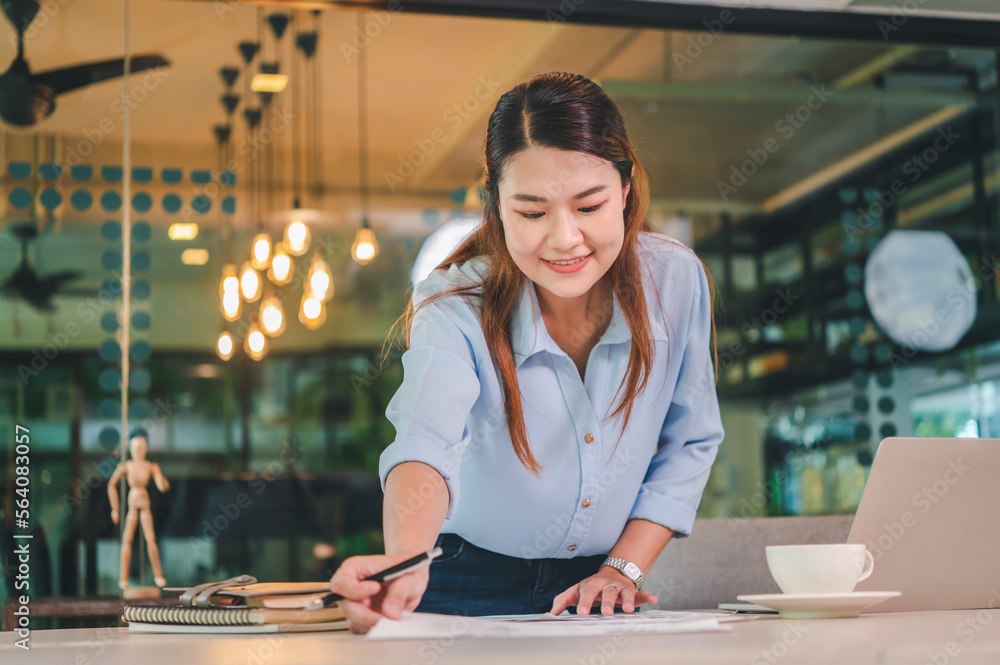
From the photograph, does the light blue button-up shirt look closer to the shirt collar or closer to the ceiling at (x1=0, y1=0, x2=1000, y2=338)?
the shirt collar

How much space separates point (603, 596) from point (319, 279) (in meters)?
3.58

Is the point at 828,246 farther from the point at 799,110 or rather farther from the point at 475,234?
the point at 475,234

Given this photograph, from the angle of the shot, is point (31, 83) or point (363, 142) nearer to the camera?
point (31, 83)

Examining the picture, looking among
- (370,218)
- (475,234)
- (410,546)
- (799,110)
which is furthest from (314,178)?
(410,546)

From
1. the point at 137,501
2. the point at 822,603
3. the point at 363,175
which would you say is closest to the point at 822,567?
the point at 822,603

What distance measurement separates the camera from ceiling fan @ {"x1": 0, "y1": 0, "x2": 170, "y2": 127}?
3.73 metres

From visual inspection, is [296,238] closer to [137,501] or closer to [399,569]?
[137,501]

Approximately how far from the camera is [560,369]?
1.30m

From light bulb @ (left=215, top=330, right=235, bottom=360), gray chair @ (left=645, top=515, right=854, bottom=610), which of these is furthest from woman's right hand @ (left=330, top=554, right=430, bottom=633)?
light bulb @ (left=215, top=330, right=235, bottom=360)

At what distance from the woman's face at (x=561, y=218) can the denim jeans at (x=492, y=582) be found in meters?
0.37

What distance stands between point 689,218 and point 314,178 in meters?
1.86

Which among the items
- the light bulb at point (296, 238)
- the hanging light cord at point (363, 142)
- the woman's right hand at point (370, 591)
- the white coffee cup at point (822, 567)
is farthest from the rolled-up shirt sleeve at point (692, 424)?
the hanging light cord at point (363, 142)

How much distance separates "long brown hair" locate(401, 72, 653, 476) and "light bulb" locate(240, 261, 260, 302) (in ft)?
9.95

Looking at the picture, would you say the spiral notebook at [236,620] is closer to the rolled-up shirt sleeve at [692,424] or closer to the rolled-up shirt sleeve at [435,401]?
the rolled-up shirt sleeve at [435,401]
